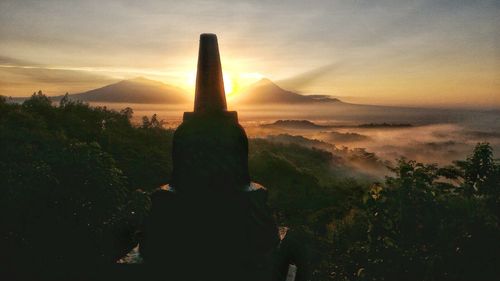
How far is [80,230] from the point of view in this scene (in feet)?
53.4

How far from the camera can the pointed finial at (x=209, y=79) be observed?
256 inches

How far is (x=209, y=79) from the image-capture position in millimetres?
6566

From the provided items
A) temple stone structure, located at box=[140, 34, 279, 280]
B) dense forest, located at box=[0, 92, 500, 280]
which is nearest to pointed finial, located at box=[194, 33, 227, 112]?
temple stone structure, located at box=[140, 34, 279, 280]

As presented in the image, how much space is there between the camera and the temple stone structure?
20.2ft

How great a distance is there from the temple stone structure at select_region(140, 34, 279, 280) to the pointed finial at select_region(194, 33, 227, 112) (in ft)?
0.16

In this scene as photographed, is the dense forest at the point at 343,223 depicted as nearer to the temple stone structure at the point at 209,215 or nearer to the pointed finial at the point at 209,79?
the temple stone structure at the point at 209,215

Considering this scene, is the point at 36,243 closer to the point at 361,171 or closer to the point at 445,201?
the point at 445,201

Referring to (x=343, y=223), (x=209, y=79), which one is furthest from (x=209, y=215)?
(x=343, y=223)

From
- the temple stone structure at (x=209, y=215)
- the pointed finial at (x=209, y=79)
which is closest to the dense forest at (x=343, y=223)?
the temple stone structure at (x=209, y=215)

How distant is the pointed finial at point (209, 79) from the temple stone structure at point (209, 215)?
0.16ft

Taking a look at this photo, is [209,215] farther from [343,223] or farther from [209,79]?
[343,223]

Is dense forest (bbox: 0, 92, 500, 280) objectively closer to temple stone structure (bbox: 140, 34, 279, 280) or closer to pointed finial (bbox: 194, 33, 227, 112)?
temple stone structure (bbox: 140, 34, 279, 280)

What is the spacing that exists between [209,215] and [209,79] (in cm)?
199

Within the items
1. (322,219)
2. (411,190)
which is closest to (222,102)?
(411,190)
